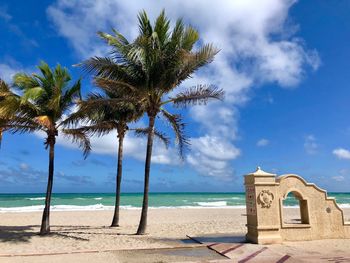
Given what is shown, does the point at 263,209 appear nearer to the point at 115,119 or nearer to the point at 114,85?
the point at 114,85

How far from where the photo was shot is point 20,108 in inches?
475

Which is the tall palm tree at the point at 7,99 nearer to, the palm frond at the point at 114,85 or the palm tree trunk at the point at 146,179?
the palm frond at the point at 114,85

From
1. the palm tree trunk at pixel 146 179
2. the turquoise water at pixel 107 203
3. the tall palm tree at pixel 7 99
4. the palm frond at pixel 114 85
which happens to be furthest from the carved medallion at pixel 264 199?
the turquoise water at pixel 107 203

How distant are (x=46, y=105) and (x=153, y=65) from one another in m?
4.16

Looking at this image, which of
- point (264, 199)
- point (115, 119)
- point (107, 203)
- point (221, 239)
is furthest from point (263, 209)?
point (107, 203)

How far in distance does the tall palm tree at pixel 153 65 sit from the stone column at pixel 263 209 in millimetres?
3740

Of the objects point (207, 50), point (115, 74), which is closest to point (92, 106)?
point (115, 74)

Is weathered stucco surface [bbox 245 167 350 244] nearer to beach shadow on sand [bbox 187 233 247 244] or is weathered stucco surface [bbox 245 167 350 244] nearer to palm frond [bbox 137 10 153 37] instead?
beach shadow on sand [bbox 187 233 247 244]

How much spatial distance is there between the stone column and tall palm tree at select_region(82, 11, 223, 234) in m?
3.74

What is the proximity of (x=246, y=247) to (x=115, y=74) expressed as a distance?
24.6 ft

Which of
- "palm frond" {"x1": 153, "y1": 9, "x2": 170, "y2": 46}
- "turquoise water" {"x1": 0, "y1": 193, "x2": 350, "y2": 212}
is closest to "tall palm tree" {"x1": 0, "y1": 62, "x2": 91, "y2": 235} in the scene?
"palm frond" {"x1": 153, "y1": 9, "x2": 170, "y2": 46}

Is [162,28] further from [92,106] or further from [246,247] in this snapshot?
[246,247]

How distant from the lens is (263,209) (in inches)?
411

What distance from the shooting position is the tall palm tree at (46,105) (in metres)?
12.2
